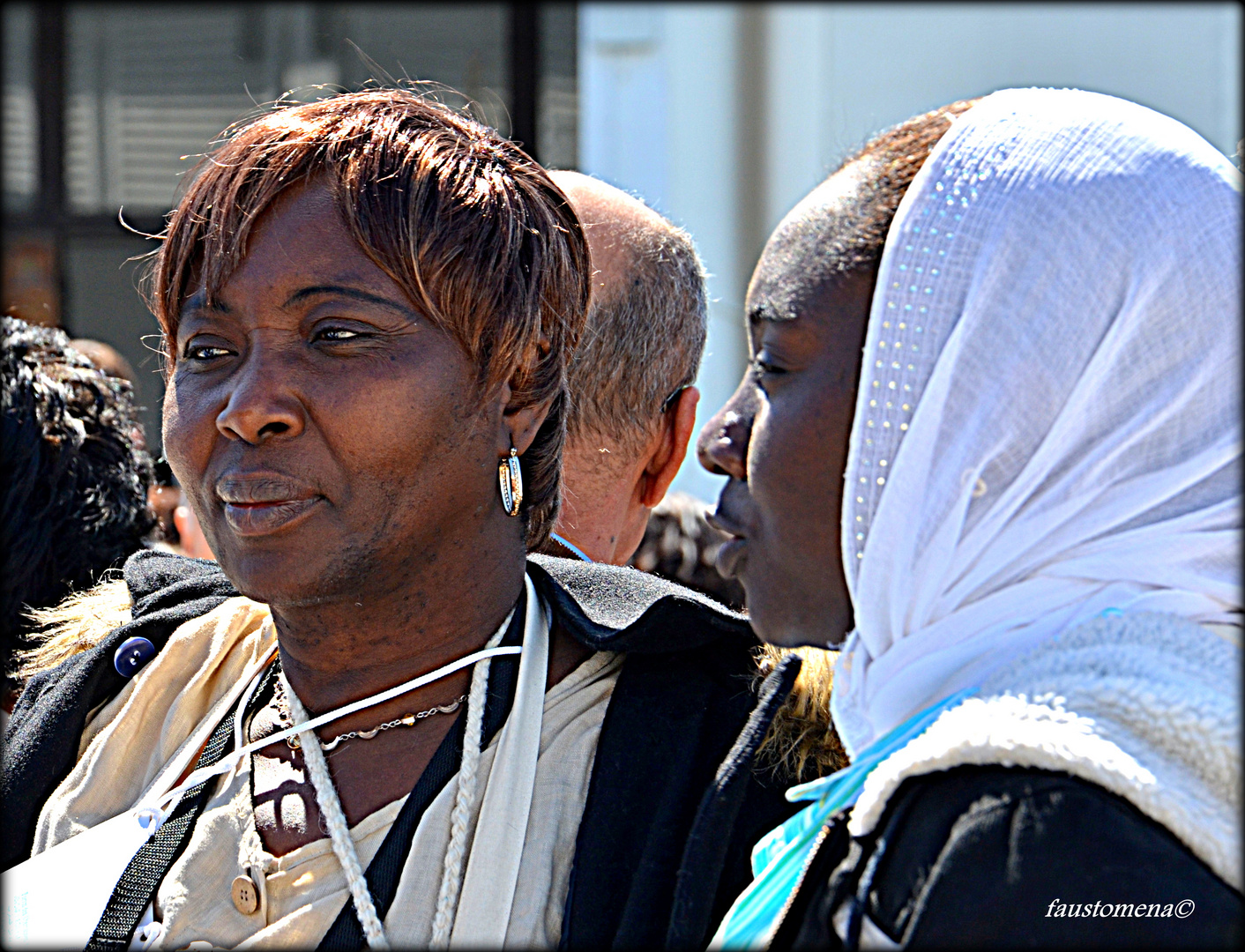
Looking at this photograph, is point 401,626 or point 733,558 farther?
point 401,626

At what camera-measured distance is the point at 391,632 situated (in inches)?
83.7

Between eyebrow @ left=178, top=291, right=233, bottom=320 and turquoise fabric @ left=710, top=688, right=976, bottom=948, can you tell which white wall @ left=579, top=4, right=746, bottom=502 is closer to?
eyebrow @ left=178, top=291, right=233, bottom=320

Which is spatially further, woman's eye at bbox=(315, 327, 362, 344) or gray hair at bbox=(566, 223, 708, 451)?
gray hair at bbox=(566, 223, 708, 451)

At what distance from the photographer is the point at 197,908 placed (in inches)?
Result: 78.2

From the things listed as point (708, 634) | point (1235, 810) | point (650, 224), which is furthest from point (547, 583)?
point (1235, 810)

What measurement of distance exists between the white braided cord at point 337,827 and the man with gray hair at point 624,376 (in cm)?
66

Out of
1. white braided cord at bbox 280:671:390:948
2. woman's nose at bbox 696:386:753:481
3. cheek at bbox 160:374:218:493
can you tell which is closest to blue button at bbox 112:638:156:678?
white braided cord at bbox 280:671:390:948

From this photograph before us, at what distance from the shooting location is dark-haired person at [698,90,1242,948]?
4.34 feet

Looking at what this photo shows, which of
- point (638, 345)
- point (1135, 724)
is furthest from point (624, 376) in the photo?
point (1135, 724)

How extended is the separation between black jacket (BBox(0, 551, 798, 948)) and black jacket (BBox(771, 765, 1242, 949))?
1.40 feet

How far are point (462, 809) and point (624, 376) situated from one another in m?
1.03

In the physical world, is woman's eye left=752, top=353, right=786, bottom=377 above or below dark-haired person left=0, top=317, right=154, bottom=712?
above

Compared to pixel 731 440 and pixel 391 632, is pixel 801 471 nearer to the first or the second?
pixel 731 440

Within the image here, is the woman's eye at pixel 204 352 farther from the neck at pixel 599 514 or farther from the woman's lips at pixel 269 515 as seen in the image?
the neck at pixel 599 514
